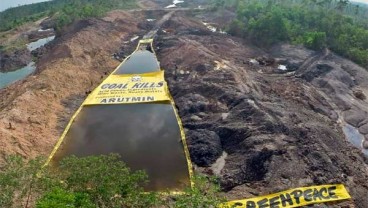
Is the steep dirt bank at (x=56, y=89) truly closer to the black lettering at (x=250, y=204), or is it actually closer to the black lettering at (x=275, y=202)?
the black lettering at (x=250, y=204)

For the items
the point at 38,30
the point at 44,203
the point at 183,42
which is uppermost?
the point at 44,203

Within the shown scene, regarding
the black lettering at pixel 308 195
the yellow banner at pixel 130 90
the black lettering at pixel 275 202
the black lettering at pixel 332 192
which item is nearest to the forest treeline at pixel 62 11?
the yellow banner at pixel 130 90

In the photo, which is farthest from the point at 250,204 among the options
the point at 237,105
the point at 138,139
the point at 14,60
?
the point at 14,60

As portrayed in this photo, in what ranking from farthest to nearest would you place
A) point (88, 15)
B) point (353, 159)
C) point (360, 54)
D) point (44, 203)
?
point (88, 15), point (360, 54), point (353, 159), point (44, 203)

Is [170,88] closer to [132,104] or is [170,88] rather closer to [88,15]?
[132,104]


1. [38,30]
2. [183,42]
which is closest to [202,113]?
[183,42]
